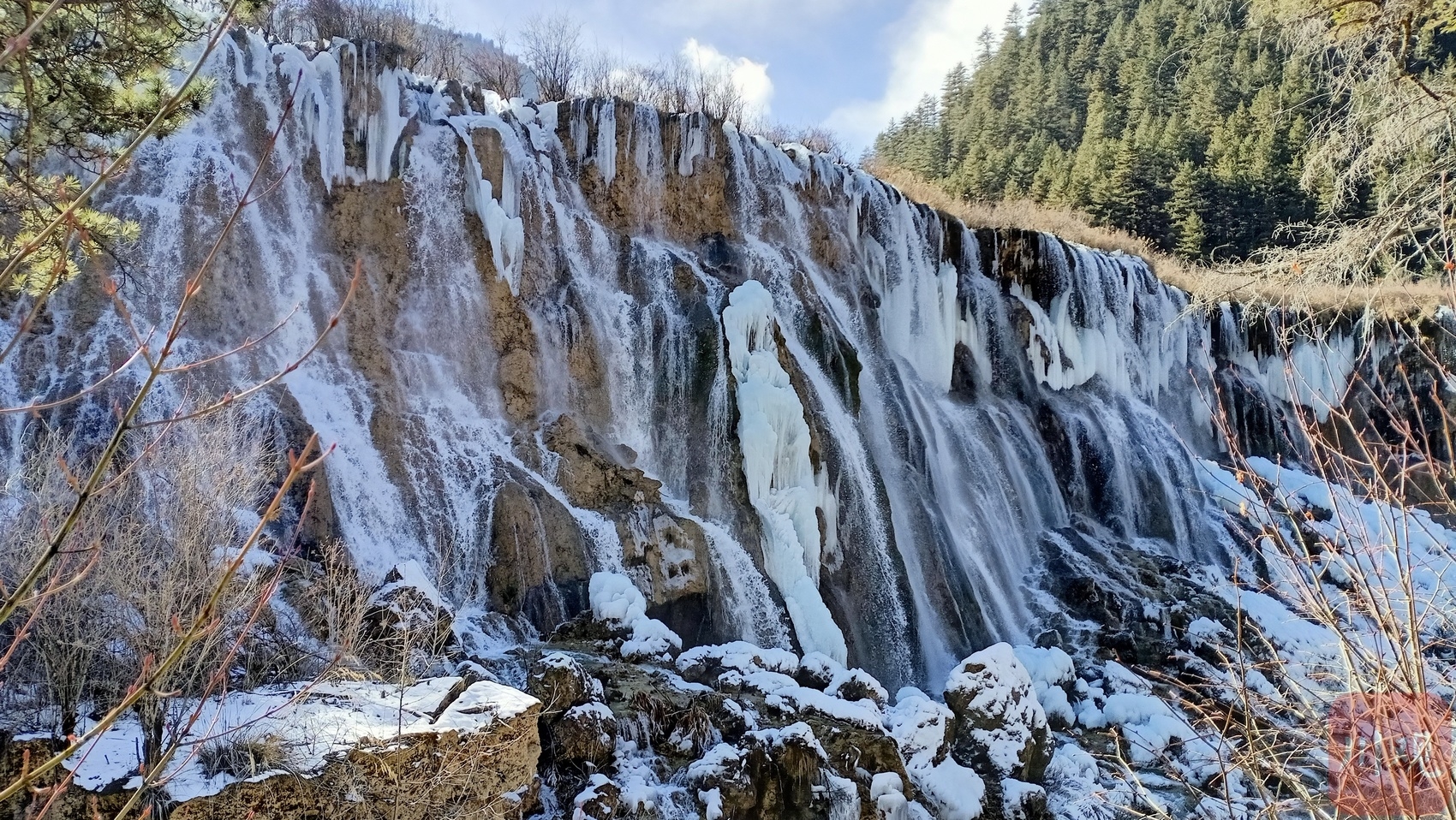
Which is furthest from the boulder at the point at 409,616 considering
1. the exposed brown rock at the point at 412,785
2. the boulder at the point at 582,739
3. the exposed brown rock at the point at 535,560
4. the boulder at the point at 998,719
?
the boulder at the point at 998,719

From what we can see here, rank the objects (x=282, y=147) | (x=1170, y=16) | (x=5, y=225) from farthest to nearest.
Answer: (x=1170, y=16) < (x=282, y=147) < (x=5, y=225)

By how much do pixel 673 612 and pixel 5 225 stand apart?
755 cm

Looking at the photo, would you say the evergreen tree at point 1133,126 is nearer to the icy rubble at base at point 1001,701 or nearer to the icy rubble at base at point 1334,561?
the icy rubble at base at point 1334,561

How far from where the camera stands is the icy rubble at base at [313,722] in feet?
16.8

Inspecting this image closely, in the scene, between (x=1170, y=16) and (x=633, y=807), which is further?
Answer: (x=1170, y=16)

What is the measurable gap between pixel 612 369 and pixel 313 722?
27.9ft

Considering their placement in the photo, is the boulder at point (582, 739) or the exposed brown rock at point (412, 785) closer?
the exposed brown rock at point (412, 785)

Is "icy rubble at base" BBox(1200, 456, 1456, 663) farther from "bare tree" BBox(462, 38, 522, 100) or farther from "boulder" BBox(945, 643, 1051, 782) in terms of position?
"bare tree" BBox(462, 38, 522, 100)

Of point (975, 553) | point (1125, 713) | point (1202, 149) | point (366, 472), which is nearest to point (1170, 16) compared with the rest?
point (1202, 149)

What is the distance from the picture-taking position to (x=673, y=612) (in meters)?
11.2

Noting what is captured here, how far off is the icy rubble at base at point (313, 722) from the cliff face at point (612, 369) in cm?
347

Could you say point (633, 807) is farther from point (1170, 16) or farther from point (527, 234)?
point (1170, 16)

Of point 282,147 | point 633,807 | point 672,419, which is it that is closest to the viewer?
point 633,807

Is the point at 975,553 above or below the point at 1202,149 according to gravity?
below
